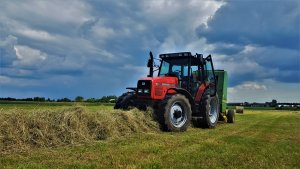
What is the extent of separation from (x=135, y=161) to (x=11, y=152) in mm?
2842

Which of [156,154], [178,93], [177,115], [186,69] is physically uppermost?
[186,69]

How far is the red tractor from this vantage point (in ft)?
46.2

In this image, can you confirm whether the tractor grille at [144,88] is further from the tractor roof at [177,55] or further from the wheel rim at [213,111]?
the wheel rim at [213,111]

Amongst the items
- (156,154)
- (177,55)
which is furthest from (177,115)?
(156,154)

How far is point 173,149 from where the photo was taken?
29.8 ft

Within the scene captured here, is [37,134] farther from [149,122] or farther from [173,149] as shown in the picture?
[149,122]

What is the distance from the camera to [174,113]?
14.2m

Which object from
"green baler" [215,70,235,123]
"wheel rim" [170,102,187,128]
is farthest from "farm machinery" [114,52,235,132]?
"green baler" [215,70,235,123]

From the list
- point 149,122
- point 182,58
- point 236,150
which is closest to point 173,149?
point 236,150

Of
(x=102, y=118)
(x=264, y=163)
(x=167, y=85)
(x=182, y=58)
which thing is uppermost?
(x=182, y=58)

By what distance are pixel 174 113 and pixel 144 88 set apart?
4.75 feet

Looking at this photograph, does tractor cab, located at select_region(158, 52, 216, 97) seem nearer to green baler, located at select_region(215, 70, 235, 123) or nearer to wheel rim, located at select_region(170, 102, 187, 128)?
wheel rim, located at select_region(170, 102, 187, 128)

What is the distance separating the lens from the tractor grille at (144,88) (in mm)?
14172

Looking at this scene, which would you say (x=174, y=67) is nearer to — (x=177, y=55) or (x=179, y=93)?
(x=177, y=55)
